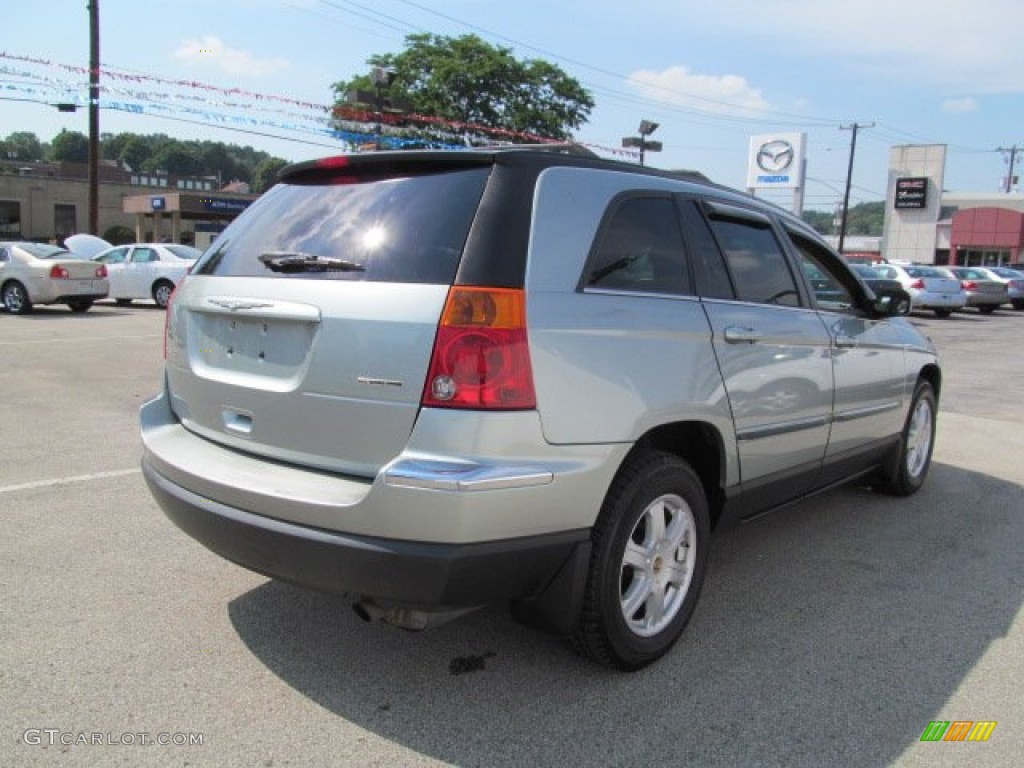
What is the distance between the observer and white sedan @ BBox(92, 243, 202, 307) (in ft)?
62.6

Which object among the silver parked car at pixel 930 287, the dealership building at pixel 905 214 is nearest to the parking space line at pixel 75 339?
the silver parked car at pixel 930 287

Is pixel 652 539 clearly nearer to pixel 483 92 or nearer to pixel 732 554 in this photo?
pixel 732 554

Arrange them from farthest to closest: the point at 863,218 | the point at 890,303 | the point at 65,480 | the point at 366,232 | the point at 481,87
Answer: the point at 863,218 → the point at 481,87 → the point at 65,480 → the point at 890,303 → the point at 366,232

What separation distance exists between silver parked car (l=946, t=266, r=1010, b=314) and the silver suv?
26.4 m

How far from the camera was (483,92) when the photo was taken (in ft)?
156

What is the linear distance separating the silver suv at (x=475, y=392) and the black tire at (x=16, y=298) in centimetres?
1580

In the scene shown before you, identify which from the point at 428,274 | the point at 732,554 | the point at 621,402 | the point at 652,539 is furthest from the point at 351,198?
the point at 732,554

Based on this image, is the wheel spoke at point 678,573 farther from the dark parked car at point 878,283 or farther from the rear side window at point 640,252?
the dark parked car at point 878,283

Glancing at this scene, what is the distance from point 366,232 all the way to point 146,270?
18213 millimetres

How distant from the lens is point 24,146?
393ft

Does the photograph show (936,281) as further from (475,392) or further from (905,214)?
(905,214)

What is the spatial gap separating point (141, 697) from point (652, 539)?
1.84m

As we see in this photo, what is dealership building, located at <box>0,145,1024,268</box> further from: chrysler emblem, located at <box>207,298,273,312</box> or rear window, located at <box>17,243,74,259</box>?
chrysler emblem, located at <box>207,298,273,312</box>

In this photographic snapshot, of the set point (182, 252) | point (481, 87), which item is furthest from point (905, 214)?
point (182, 252)
